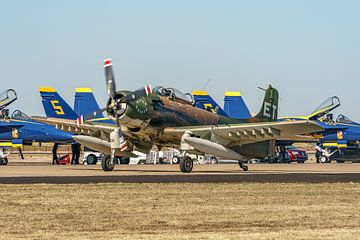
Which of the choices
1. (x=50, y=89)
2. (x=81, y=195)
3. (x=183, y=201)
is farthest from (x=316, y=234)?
(x=50, y=89)

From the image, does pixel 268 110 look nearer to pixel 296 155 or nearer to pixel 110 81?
pixel 110 81

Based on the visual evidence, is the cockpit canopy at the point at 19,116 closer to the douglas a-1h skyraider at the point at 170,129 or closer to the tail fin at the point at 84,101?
the tail fin at the point at 84,101

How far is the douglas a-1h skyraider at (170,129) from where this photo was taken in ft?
122

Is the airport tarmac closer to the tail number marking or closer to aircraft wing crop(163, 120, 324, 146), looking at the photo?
aircraft wing crop(163, 120, 324, 146)

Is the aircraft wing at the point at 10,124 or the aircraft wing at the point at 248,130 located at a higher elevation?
the aircraft wing at the point at 248,130

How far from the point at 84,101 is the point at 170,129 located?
30.0 metres

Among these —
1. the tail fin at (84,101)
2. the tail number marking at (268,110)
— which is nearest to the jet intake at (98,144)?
the tail number marking at (268,110)

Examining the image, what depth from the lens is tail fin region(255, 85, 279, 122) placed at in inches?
1759

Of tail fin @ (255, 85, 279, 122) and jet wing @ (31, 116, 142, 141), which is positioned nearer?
jet wing @ (31, 116, 142, 141)

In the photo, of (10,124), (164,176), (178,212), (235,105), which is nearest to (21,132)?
(10,124)

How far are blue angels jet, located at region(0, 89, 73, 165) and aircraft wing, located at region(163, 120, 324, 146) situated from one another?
86.1 ft

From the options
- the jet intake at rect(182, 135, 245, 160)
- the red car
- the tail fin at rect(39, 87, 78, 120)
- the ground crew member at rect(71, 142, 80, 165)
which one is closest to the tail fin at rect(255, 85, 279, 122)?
the jet intake at rect(182, 135, 245, 160)

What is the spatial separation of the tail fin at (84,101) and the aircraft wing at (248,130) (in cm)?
2843

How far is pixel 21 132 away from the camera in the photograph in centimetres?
6425
